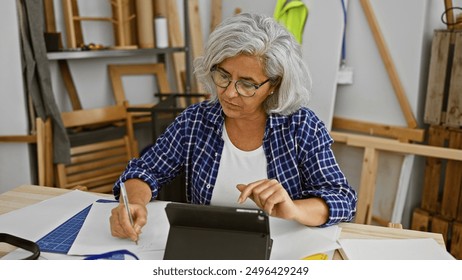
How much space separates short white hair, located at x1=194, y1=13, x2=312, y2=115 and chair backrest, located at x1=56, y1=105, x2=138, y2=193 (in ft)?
4.57

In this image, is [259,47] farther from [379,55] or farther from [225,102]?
[379,55]

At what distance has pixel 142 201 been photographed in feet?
3.66

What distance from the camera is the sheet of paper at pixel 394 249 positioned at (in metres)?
0.92

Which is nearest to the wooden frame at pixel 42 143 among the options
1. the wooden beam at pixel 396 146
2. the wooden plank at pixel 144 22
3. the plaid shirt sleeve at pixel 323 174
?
the wooden plank at pixel 144 22

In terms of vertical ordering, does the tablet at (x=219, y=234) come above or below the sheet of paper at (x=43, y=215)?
above

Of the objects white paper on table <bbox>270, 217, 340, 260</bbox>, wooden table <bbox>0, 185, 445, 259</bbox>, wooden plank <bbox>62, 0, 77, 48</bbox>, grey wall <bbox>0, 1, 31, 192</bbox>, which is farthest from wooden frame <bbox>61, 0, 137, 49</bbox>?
white paper on table <bbox>270, 217, 340, 260</bbox>

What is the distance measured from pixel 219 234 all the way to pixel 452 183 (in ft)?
4.88

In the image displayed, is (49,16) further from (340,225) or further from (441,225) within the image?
(441,225)

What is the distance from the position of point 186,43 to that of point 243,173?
168 centimetres

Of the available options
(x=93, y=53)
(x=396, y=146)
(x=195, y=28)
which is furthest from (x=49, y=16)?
(x=396, y=146)

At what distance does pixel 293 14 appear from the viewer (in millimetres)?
2283

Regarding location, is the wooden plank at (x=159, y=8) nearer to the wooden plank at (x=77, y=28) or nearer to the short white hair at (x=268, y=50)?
the wooden plank at (x=77, y=28)

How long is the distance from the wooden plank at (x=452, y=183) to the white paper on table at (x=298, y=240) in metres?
1.14
